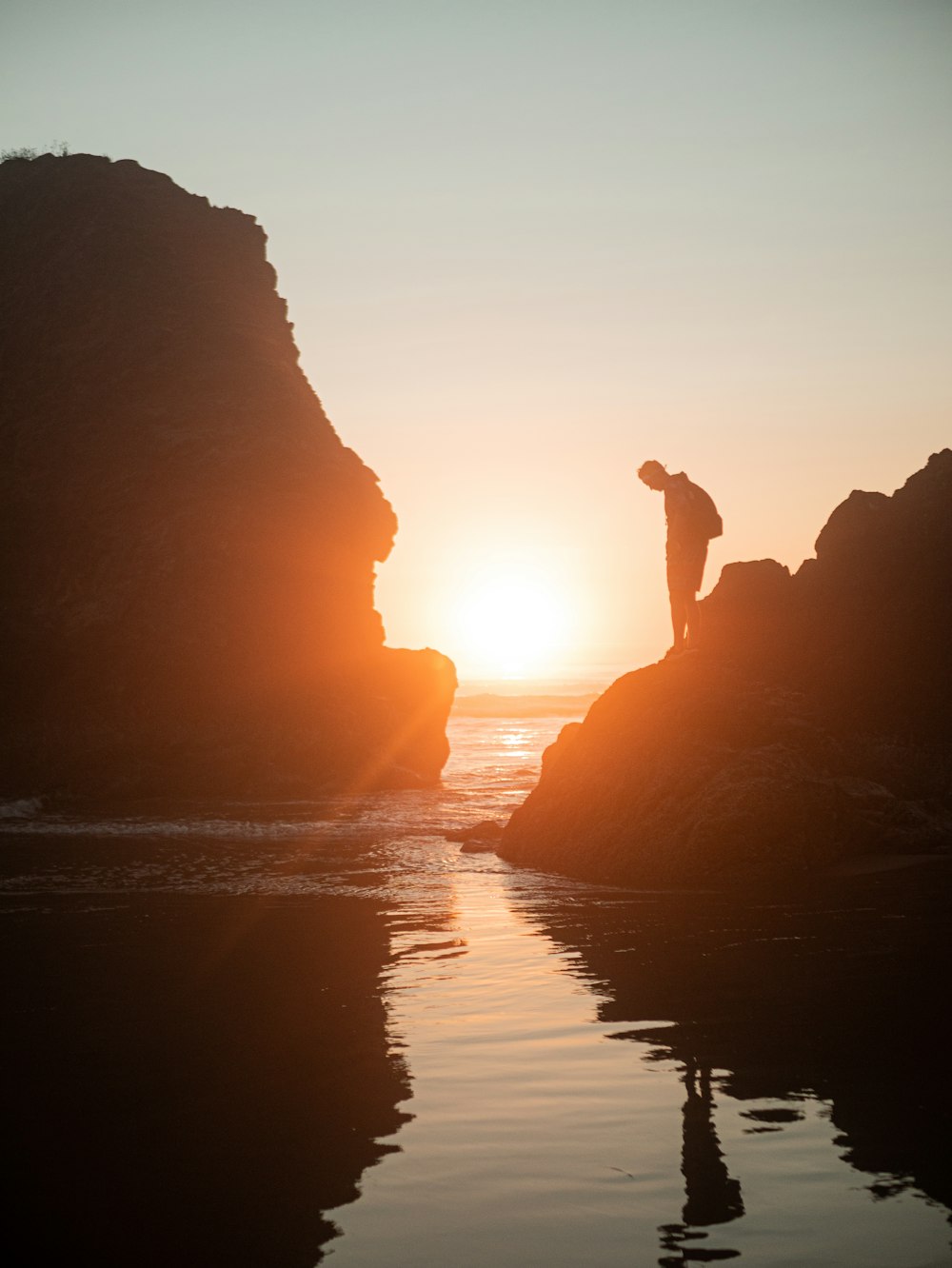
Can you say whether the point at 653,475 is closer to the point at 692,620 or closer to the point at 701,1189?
the point at 692,620

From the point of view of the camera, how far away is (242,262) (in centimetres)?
3559

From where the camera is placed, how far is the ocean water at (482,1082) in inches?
147

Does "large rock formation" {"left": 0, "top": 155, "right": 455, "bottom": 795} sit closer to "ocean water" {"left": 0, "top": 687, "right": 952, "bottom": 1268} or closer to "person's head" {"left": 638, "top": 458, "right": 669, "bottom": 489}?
"person's head" {"left": 638, "top": 458, "right": 669, "bottom": 489}

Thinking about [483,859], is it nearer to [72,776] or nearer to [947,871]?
[947,871]

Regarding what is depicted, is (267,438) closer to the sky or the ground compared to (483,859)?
closer to the sky

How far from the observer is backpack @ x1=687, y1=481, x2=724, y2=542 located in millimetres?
14953

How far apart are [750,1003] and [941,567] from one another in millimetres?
11043

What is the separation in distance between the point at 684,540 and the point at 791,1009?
372 inches

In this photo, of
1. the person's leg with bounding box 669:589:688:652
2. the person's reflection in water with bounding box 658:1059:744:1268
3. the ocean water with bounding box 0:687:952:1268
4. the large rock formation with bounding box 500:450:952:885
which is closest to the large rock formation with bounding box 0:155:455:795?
the large rock formation with bounding box 500:450:952:885

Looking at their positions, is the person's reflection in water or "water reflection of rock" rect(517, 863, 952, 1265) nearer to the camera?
the person's reflection in water

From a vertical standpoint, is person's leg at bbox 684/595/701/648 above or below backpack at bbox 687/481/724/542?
below

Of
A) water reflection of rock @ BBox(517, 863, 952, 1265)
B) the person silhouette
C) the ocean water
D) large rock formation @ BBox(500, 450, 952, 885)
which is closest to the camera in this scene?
the ocean water

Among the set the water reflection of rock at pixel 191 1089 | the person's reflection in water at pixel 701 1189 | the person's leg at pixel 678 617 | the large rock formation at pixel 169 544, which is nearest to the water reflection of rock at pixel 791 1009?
the person's reflection in water at pixel 701 1189

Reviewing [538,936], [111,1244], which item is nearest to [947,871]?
[538,936]
